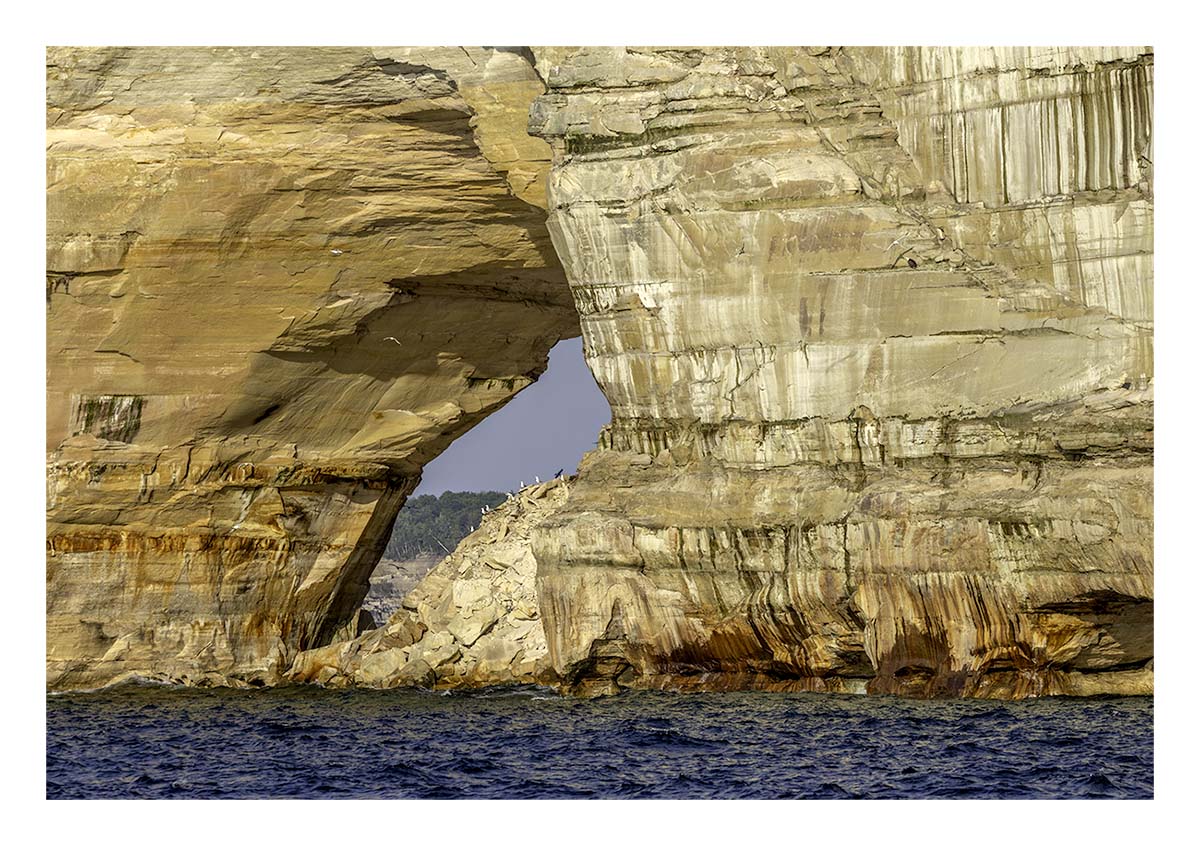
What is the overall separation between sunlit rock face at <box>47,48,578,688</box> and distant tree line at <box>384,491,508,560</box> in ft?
315

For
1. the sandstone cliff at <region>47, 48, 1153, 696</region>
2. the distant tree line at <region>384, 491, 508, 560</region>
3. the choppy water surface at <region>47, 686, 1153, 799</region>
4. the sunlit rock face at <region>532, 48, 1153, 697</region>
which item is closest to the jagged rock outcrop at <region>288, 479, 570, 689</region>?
the sandstone cliff at <region>47, 48, 1153, 696</region>

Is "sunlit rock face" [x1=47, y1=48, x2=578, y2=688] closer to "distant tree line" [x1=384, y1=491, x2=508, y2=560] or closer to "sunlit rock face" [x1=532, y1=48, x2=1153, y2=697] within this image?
"sunlit rock face" [x1=532, y1=48, x2=1153, y2=697]

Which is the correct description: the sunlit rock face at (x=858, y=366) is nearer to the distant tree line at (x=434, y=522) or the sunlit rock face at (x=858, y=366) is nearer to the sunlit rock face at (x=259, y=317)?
the sunlit rock face at (x=259, y=317)

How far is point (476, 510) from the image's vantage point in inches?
6230

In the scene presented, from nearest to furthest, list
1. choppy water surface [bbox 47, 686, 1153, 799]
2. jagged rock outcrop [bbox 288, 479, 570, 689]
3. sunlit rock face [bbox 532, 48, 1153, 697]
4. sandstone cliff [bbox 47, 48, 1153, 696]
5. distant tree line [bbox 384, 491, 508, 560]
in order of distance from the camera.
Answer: choppy water surface [bbox 47, 686, 1153, 799] < sunlit rock face [bbox 532, 48, 1153, 697] < sandstone cliff [bbox 47, 48, 1153, 696] < jagged rock outcrop [bbox 288, 479, 570, 689] < distant tree line [bbox 384, 491, 508, 560]

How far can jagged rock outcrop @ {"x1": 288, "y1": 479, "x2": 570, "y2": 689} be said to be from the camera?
1777 inches

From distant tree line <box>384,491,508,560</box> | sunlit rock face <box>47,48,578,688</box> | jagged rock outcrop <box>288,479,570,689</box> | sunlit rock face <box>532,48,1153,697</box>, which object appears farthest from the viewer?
distant tree line <box>384,491,508,560</box>

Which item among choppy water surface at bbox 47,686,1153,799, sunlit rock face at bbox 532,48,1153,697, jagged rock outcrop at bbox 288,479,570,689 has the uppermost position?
sunlit rock face at bbox 532,48,1153,697

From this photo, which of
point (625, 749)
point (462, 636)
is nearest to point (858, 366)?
point (625, 749)

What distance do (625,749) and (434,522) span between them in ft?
414

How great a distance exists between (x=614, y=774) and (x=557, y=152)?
1359 cm

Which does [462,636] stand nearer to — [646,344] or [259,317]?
[259,317]

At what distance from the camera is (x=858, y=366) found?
121 feet

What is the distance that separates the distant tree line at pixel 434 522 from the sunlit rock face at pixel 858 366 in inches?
4159
